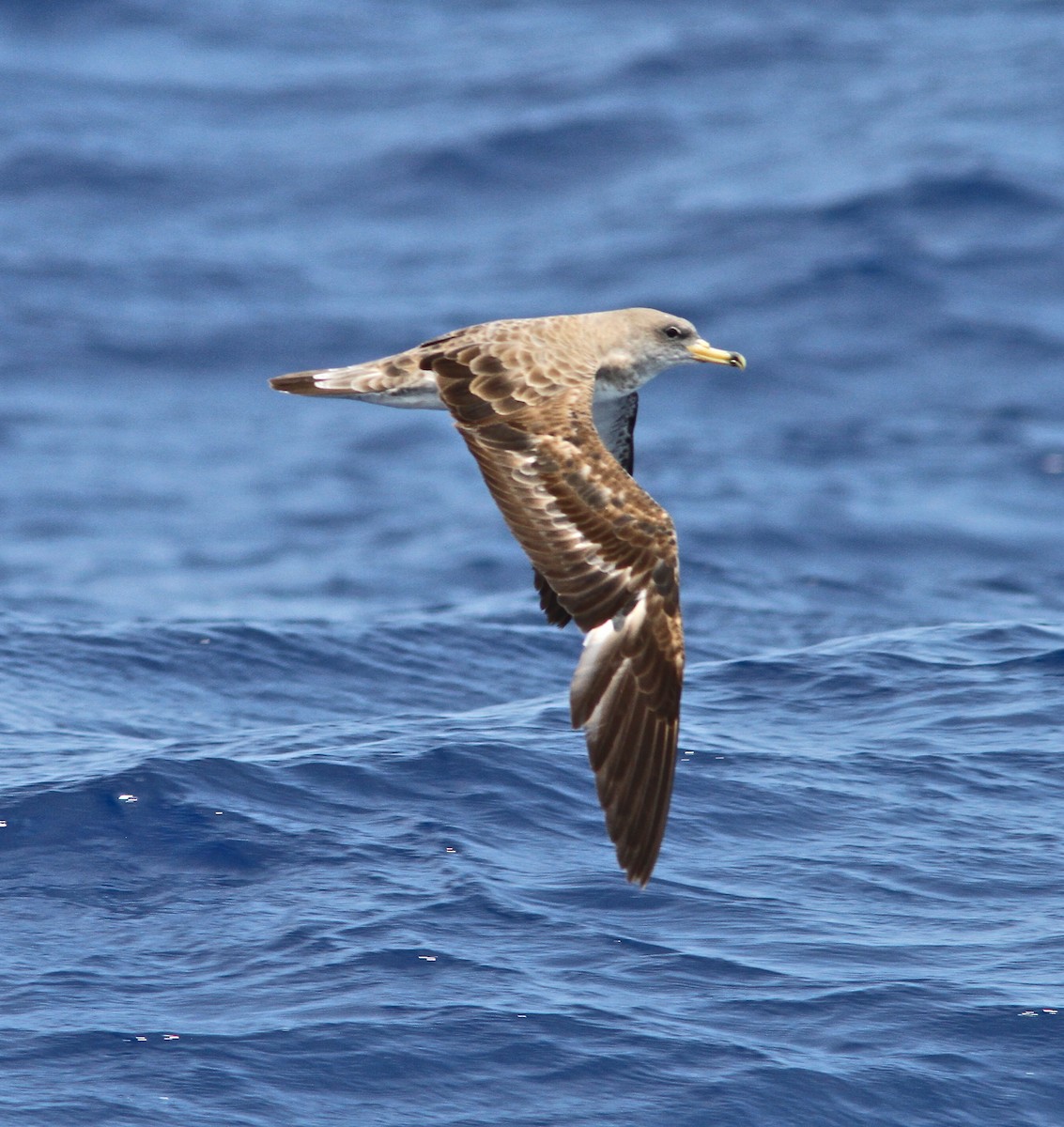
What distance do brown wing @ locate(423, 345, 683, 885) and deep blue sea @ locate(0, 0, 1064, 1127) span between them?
835mm

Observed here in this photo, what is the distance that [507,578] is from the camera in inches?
587

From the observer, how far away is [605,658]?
700 centimetres

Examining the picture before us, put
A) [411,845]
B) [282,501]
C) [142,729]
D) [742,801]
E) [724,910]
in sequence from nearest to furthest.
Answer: [724,910] → [411,845] → [742,801] → [142,729] → [282,501]

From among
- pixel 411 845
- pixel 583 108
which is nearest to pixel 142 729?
pixel 411 845

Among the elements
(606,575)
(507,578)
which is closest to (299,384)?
(606,575)

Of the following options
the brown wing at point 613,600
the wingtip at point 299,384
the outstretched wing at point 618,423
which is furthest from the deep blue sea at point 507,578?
the wingtip at point 299,384

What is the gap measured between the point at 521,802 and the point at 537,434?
2.15 m

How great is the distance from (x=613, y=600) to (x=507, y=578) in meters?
8.04

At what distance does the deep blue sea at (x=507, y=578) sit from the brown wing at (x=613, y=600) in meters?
0.84

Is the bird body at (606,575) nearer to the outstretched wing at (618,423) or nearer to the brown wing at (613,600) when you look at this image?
the brown wing at (613,600)

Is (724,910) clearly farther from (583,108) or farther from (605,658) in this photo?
(583,108)

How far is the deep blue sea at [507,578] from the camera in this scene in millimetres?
6746

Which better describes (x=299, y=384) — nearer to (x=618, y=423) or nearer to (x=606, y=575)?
(x=618, y=423)

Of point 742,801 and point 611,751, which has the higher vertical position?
point 611,751
